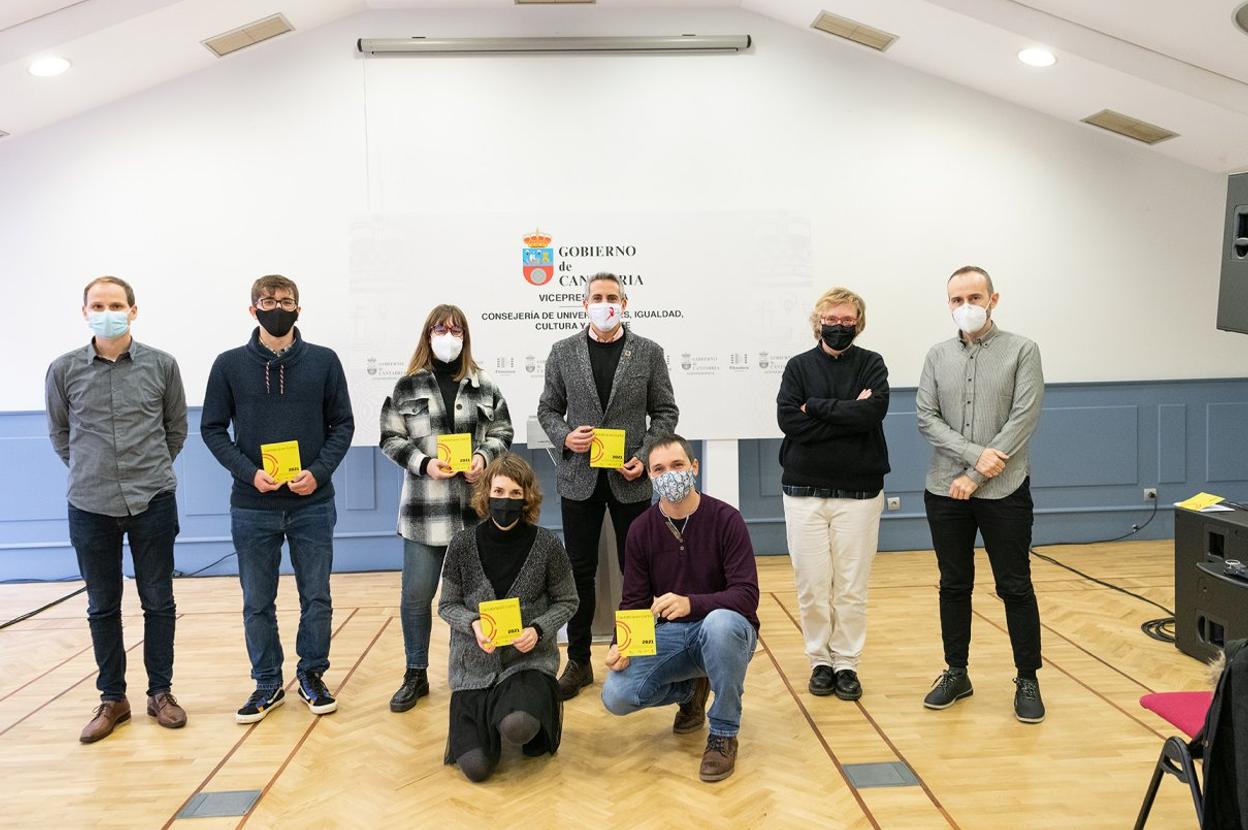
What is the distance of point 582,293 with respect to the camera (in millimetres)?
5805

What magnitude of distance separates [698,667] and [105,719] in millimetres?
2184

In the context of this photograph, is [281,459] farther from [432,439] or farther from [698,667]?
[698,667]

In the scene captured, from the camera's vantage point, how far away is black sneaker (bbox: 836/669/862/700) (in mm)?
3688

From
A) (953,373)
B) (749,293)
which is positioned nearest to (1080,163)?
(749,293)

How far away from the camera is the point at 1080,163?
6.35 m

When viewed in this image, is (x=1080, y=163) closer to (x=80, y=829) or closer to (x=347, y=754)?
(x=347, y=754)

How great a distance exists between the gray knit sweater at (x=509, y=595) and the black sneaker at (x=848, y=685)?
3.80ft

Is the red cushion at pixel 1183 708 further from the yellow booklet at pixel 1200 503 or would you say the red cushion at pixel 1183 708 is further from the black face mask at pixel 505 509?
the yellow booklet at pixel 1200 503

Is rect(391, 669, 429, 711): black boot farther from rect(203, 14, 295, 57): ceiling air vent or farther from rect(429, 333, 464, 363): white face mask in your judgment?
rect(203, 14, 295, 57): ceiling air vent

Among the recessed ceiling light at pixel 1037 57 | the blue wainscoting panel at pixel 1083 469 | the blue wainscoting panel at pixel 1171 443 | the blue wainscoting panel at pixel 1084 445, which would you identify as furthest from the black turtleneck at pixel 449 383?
the blue wainscoting panel at pixel 1171 443

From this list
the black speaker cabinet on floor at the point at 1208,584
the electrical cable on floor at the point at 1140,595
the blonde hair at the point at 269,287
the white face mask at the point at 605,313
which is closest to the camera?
the blonde hair at the point at 269,287

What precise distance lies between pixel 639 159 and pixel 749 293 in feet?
3.82

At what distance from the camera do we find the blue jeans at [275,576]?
357cm

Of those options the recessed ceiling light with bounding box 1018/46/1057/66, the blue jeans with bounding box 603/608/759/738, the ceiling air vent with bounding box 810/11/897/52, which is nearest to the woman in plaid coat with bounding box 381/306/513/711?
the blue jeans with bounding box 603/608/759/738
